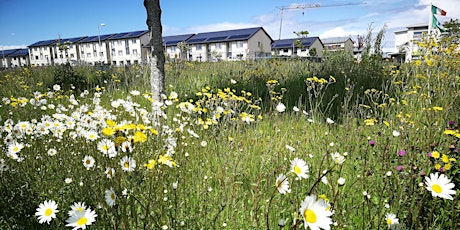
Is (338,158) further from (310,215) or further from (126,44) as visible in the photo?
(126,44)

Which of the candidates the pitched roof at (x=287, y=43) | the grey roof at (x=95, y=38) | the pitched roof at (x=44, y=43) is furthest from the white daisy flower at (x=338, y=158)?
the pitched roof at (x=44, y=43)

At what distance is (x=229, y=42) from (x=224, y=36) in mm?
2417

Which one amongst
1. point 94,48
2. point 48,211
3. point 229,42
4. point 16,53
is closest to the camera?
point 48,211

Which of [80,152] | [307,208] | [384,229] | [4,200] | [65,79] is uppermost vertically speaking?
[65,79]

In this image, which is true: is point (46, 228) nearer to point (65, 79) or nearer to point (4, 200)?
point (4, 200)

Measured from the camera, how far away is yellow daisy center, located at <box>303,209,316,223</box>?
2.82 ft

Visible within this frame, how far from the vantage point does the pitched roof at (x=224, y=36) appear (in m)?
58.5

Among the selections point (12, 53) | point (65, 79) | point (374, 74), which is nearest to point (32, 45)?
point (12, 53)

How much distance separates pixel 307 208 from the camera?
0.87 metres

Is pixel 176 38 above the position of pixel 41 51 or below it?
above

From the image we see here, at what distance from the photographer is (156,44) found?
3684mm

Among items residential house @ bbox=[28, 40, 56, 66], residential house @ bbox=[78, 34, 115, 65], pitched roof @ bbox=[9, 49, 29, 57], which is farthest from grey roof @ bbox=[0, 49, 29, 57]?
residential house @ bbox=[78, 34, 115, 65]

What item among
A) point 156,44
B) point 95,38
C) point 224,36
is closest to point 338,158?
point 156,44

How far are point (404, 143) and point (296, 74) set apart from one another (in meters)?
5.06
